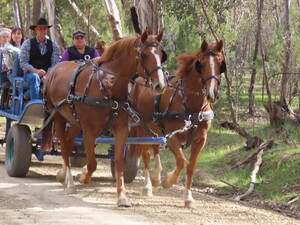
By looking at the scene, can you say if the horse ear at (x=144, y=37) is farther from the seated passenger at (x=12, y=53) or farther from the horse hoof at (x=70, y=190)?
the seated passenger at (x=12, y=53)

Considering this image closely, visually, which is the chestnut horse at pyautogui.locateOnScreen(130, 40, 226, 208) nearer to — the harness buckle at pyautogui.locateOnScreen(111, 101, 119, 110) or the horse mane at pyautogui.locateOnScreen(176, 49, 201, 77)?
the horse mane at pyautogui.locateOnScreen(176, 49, 201, 77)

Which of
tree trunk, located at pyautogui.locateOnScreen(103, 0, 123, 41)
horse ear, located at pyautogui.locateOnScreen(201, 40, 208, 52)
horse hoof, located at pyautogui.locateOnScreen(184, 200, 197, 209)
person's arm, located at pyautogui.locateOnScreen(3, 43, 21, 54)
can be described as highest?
tree trunk, located at pyautogui.locateOnScreen(103, 0, 123, 41)

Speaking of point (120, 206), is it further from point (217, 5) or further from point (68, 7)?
point (68, 7)

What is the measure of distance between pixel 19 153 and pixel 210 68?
3656 mm

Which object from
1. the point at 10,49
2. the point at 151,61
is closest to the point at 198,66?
the point at 151,61

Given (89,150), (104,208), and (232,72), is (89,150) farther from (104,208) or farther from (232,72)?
Result: (232,72)

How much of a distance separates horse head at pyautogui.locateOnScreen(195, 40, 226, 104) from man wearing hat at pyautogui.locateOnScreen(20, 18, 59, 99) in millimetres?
3100

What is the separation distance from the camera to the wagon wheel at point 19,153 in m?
10.5

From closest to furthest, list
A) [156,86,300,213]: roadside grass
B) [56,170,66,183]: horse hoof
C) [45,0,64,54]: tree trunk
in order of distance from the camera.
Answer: [56,170,66,183]: horse hoof < [156,86,300,213]: roadside grass < [45,0,64,54]: tree trunk

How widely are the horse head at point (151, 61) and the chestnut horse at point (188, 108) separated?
2.53ft

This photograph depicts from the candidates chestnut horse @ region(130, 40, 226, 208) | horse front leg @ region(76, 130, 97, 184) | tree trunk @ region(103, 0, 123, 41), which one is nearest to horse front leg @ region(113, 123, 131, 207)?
horse front leg @ region(76, 130, 97, 184)

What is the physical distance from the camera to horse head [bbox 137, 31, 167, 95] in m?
7.78

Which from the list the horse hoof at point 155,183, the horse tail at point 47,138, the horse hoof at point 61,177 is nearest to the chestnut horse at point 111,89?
the horse hoof at point 61,177

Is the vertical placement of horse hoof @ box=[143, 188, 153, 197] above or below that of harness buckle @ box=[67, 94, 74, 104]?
below
